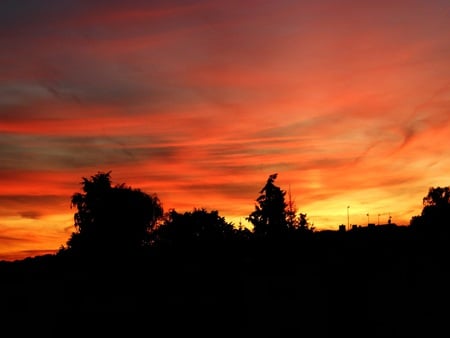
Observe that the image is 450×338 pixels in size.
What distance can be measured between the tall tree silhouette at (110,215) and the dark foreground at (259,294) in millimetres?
43917

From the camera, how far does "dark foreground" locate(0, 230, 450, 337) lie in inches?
806

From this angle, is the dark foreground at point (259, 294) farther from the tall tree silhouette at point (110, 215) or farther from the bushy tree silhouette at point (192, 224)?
the bushy tree silhouette at point (192, 224)

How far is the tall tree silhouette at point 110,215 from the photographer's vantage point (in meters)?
73.6

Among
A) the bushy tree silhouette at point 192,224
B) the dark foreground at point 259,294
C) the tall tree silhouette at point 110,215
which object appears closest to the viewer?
the dark foreground at point 259,294

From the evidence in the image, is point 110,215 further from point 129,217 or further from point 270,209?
point 270,209

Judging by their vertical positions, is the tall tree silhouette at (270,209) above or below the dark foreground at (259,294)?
above

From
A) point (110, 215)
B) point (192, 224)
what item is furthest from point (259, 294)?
point (192, 224)

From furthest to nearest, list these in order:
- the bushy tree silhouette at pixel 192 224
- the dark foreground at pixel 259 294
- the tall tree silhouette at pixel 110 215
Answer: the bushy tree silhouette at pixel 192 224 → the tall tree silhouette at pixel 110 215 → the dark foreground at pixel 259 294

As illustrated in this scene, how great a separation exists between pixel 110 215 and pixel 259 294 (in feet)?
179

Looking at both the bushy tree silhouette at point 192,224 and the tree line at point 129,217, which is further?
the bushy tree silhouette at point 192,224

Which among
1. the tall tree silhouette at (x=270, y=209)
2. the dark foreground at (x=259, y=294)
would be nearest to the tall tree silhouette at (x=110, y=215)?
the tall tree silhouette at (x=270, y=209)

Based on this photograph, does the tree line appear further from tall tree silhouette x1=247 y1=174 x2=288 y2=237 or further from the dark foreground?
the dark foreground

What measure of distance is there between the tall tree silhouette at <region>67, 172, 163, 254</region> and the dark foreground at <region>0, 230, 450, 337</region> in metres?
43.9

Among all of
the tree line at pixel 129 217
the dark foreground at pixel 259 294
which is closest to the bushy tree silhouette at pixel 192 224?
the tree line at pixel 129 217
